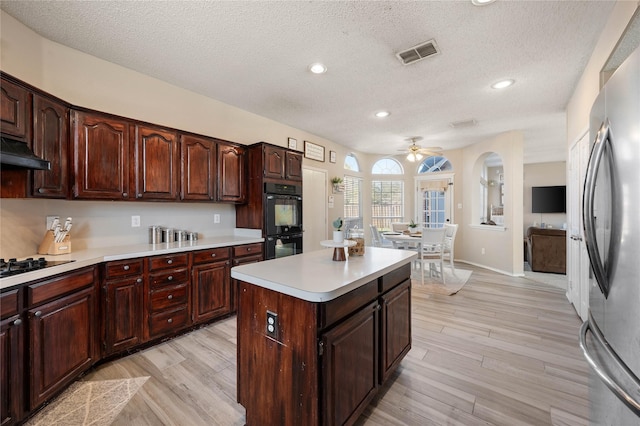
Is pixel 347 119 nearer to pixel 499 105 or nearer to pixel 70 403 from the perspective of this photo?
pixel 499 105

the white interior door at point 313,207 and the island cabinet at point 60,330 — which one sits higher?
the white interior door at point 313,207

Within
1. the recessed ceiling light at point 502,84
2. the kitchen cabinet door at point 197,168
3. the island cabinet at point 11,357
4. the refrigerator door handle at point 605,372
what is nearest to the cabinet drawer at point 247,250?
the kitchen cabinet door at point 197,168

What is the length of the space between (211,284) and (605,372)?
2.95 metres

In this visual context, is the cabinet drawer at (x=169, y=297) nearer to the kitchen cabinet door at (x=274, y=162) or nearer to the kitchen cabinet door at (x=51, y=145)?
the kitchen cabinet door at (x=51, y=145)

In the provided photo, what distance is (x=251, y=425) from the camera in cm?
150

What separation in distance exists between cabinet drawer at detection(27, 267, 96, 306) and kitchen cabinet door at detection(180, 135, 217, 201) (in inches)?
45.5

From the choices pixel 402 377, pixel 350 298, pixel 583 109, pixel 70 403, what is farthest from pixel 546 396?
pixel 70 403

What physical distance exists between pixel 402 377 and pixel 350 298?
3.68 feet

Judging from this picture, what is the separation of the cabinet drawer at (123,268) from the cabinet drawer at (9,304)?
63 cm

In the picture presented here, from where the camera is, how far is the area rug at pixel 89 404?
5.33 feet

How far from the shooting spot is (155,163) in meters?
2.71

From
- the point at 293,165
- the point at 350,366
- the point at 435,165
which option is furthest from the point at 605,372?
the point at 435,165

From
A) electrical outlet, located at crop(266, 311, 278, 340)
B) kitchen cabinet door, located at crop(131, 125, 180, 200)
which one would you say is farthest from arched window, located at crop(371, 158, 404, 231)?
electrical outlet, located at crop(266, 311, 278, 340)

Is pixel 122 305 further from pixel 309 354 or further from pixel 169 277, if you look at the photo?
pixel 309 354
